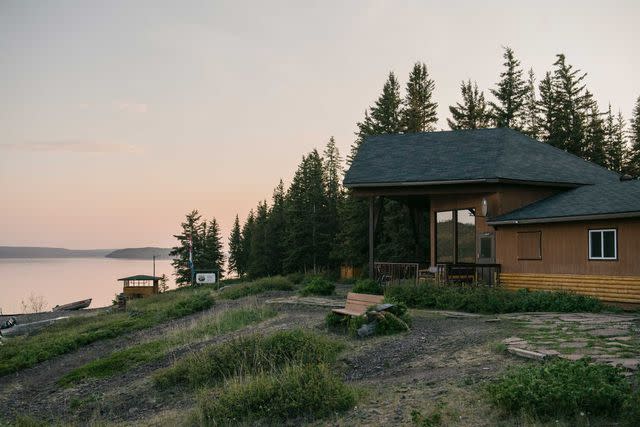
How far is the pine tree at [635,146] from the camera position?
132ft

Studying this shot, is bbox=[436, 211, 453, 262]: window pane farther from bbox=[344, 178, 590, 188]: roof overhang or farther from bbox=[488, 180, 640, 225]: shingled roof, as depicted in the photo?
bbox=[488, 180, 640, 225]: shingled roof

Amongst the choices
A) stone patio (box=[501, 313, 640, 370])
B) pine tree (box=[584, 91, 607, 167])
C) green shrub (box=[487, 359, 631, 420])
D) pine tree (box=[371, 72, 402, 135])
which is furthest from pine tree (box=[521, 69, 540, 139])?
green shrub (box=[487, 359, 631, 420])

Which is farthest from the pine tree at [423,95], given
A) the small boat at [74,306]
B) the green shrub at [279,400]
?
the green shrub at [279,400]

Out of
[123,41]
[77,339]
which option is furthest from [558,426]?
[123,41]

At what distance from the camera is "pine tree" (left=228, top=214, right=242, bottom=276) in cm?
7771

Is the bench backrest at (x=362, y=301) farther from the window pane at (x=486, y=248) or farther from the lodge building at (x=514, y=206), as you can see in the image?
the window pane at (x=486, y=248)

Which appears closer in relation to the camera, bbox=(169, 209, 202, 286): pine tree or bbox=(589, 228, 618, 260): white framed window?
bbox=(589, 228, 618, 260): white framed window

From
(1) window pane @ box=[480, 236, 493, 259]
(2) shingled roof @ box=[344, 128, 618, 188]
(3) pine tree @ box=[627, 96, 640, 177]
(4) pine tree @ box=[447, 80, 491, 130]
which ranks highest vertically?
(4) pine tree @ box=[447, 80, 491, 130]

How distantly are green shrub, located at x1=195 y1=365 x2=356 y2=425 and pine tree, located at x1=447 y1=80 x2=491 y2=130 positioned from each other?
140 ft

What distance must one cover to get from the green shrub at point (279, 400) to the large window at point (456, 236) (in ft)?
44.4

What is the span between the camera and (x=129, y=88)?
2370 centimetres

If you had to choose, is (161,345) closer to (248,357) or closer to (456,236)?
(248,357)

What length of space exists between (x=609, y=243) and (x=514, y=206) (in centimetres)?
400

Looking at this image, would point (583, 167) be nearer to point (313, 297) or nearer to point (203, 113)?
point (313, 297)
